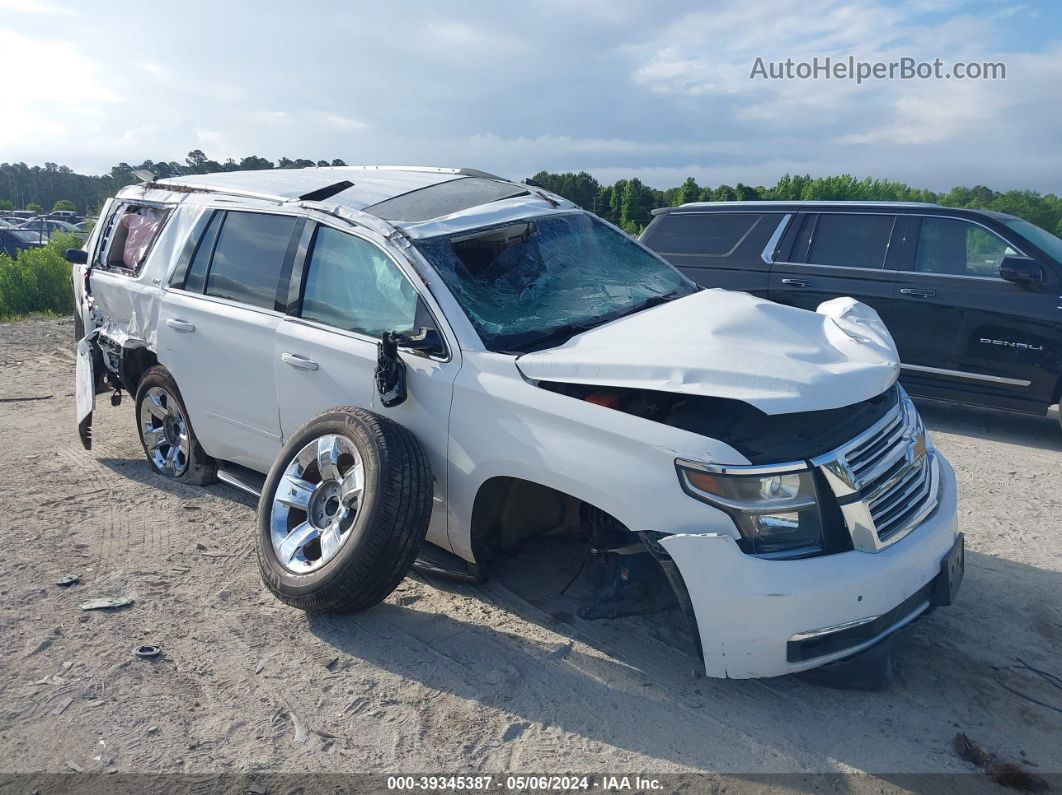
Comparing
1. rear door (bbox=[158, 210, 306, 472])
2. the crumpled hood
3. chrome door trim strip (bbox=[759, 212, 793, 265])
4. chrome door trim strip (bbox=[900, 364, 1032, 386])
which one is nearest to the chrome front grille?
the crumpled hood

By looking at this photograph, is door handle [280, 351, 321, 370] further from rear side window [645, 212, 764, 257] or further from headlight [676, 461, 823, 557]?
rear side window [645, 212, 764, 257]

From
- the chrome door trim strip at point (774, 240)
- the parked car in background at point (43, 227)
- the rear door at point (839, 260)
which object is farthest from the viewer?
the parked car in background at point (43, 227)

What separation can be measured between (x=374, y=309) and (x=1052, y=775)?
3.29 metres

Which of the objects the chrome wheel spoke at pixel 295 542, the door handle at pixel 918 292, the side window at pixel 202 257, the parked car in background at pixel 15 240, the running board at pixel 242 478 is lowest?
the running board at pixel 242 478

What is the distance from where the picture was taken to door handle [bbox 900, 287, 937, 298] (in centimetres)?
705

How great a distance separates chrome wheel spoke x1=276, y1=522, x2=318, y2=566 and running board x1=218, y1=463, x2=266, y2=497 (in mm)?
888

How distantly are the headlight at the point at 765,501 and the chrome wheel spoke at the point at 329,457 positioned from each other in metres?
1.70

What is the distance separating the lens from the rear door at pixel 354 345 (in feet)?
12.3

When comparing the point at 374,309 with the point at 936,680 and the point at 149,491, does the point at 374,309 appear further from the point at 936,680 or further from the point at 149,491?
the point at 936,680

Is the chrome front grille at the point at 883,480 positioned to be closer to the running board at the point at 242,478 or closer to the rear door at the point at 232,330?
the rear door at the point at 232,330

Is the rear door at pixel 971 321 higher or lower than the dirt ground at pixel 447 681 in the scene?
higher

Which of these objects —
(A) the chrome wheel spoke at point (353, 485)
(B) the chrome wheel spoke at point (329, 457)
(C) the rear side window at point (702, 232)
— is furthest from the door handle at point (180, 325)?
(C) the rear side window at point (702, 232)

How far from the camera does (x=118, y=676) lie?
3.46 m

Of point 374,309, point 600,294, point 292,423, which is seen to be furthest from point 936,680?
point 292,423
